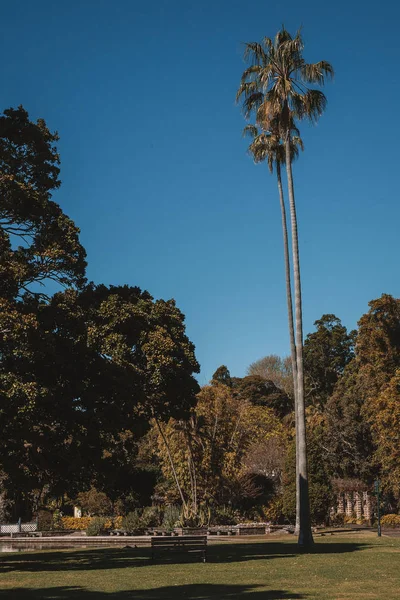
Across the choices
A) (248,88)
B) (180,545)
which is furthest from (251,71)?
(180,545)

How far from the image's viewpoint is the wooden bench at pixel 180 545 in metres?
21.9

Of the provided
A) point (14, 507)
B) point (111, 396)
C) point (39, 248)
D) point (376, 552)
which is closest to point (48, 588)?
point (111, 396)

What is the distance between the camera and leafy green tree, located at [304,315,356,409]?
72375mm

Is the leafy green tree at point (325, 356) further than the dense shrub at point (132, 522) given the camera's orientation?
Yes

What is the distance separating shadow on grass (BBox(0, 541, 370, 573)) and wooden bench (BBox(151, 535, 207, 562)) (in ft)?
1.10

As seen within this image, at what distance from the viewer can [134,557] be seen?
24.4 m

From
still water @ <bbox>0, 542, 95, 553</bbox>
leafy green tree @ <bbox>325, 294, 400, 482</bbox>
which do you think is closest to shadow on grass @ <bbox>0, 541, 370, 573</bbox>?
still water @ <bbox>0, 542, 95, 553</bbox>

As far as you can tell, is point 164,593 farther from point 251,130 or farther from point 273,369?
point 273,369

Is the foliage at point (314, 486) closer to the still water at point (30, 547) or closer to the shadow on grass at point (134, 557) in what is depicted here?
the shadow on grass at point (134, 557)

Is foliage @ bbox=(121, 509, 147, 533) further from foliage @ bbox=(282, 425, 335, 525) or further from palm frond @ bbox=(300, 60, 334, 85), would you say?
palm frond @ bbox=(300, 60, 334, 85)

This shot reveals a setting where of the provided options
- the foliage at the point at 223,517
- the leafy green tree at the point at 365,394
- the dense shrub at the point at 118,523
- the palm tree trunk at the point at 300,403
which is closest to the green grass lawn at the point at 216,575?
the palm tree trunk at the point at 300,403

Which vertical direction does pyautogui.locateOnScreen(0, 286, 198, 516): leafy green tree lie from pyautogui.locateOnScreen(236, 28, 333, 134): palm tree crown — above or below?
below

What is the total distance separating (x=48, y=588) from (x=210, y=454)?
99.7 feet

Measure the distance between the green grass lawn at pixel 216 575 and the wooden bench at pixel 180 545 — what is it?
0.39 m
